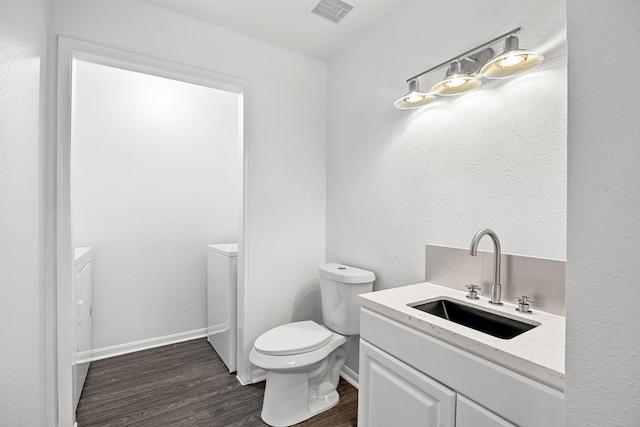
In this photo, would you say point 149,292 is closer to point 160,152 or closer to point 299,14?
point 160,152

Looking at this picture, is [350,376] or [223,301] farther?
[223,301]

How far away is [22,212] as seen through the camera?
109 cm

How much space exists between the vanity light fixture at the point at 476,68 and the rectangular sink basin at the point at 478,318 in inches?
38.1

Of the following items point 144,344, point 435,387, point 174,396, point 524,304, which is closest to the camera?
point 435,387

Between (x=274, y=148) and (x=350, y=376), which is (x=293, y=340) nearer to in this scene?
(x=350, y=376)

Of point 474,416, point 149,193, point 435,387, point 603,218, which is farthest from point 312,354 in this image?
point 149,193

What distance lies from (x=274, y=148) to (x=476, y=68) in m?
1.37

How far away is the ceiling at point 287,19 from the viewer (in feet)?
5.81

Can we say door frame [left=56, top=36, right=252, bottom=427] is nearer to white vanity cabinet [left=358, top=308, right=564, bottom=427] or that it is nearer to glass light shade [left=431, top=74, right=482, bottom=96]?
white vanity cabinet [left=358, top=308, right=564, bottom=427]

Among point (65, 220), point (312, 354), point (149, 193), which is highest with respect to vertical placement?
point (149, 193)

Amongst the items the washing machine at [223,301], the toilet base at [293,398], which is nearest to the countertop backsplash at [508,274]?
the toilet base at [293,398]

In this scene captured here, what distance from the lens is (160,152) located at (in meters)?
2.63

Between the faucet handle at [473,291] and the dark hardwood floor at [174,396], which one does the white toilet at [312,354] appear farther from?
the faucet handle at [473,291]

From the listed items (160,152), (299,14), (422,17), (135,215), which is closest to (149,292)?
(135,215)
